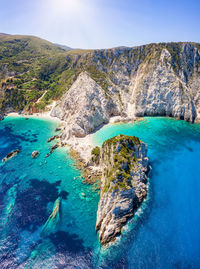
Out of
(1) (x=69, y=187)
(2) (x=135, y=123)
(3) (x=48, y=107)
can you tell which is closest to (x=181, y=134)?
(2) (x=135, y=123)

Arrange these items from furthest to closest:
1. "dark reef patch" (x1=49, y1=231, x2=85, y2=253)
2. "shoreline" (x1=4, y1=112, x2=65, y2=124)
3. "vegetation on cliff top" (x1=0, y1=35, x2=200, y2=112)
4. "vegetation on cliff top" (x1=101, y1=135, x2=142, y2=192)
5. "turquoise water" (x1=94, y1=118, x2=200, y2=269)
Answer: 1. "vegetation on cliff top" (x1=0, y1=35, x2=200, y2=112)
2. "shoreline" (x1=4, y1=112, x2=65, y2=124)
3. "vegetation on cliff top" (x1=101, y1=135, x2=142, y2=192)
4. "dark reef patch" (x1=49, y1=231, x2=85, y2=253)
5. "turquoise water" (x1=94, y1=118, x2=200, y2=269)

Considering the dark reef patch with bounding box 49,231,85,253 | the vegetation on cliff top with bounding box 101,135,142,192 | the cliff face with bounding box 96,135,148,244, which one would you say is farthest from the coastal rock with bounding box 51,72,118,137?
the dark reef patch with bounding box 49,231,85,253

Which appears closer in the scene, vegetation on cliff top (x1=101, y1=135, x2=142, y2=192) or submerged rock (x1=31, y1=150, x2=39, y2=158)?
vegetation on cliff top (x1=101, y1=135, x2=142, y2=192)

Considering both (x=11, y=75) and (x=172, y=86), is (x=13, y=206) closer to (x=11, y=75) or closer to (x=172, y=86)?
(x=172, y=86)

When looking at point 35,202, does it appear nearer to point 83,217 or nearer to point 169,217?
point 83,217

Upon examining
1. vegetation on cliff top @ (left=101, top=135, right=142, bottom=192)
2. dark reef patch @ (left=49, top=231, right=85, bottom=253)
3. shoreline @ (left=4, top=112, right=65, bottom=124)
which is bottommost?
dark reef patch @ (left=49, top=231, right=85, bottom=253)

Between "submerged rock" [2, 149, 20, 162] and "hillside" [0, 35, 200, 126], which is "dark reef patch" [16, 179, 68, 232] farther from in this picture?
"hillside" [0, 35, 200, 126]
